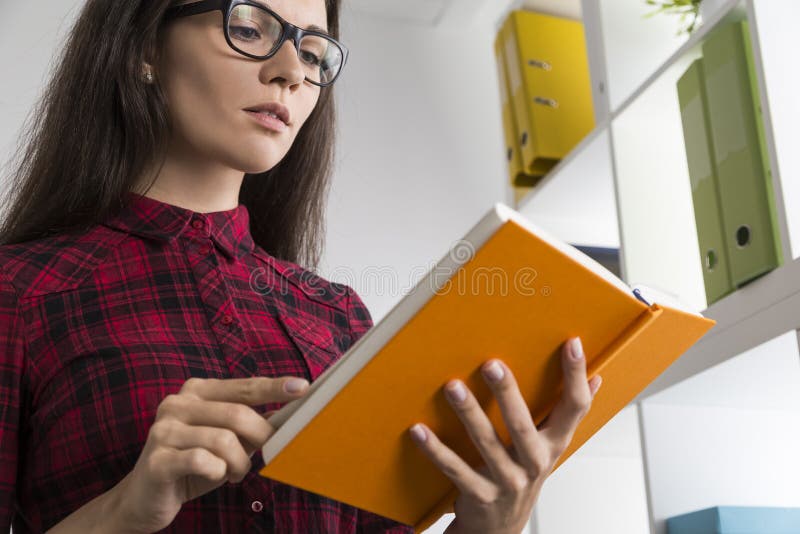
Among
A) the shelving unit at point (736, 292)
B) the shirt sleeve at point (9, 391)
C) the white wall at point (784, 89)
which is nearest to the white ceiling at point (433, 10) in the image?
the shelving unit at point (736, 292)

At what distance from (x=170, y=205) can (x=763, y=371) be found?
96 cm

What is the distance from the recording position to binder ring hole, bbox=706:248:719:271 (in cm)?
146

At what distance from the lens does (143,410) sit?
0.91m

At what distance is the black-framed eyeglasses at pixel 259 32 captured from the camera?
1.01 metres

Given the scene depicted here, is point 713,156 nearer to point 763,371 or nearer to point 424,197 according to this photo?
point 763,371

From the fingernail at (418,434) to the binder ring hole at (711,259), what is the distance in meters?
0.86

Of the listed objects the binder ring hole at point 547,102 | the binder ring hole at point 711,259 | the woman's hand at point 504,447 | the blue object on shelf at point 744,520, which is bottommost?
the blue object on shelf at point 744,520

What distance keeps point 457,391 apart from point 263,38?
0.51 metres

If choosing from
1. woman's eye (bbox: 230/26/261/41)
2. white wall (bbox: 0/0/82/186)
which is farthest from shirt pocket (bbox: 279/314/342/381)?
white wall (bbox: 0/0/82/186)

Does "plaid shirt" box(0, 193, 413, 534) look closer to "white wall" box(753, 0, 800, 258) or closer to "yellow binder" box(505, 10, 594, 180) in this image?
"white wall" box(753, 0, 800, 258)

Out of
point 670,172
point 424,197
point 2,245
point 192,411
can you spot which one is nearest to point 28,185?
point 2,245

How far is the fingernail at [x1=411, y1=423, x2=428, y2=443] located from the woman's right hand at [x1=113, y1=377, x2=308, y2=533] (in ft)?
0.35

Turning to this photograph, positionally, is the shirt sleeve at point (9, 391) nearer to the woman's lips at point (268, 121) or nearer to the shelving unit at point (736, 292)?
the woman's lips at point (268, 121)

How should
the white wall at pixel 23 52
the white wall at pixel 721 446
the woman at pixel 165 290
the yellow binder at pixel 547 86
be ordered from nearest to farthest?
the woman at pixel 165 290 → the white wall at pixel 721 446 → the yellow binder at pixel 547 86 → the white wall at pixel 23 52
